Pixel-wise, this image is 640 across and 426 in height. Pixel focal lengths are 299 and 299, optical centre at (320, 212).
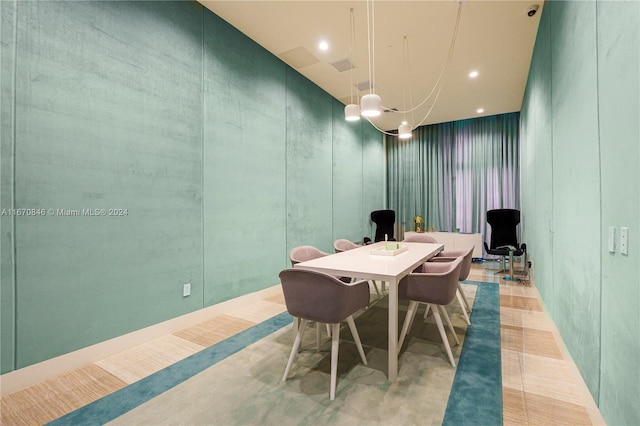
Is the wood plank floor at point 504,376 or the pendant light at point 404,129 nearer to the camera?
the wood plank floor at point 504,376

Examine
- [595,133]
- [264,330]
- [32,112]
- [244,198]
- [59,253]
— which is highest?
[32,112]

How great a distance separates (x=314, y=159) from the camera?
523cm

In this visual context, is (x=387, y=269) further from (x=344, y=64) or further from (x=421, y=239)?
(x=344, y=64)

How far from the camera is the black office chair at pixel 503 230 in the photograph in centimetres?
549

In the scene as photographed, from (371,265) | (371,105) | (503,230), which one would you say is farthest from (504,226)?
(371,265)

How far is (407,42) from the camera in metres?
3.91

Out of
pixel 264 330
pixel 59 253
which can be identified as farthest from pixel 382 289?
pixel 59 253

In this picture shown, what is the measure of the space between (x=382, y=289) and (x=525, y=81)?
4297 mm

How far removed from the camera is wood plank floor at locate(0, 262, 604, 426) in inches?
70.1

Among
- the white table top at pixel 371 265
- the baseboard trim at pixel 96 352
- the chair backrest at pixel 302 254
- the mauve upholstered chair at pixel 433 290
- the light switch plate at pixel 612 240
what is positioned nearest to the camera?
the light switch plate at pixel 612 240

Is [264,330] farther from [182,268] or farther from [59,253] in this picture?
[59,253]

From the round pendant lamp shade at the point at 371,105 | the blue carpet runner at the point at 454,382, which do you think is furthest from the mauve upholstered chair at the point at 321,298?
the round pendant lamp shade at the point at 371,105

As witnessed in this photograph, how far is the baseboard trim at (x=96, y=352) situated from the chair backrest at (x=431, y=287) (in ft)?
7.19

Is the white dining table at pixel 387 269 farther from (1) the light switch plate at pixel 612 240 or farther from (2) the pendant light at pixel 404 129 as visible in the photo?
(2) the pendant light at pixel 404 129
